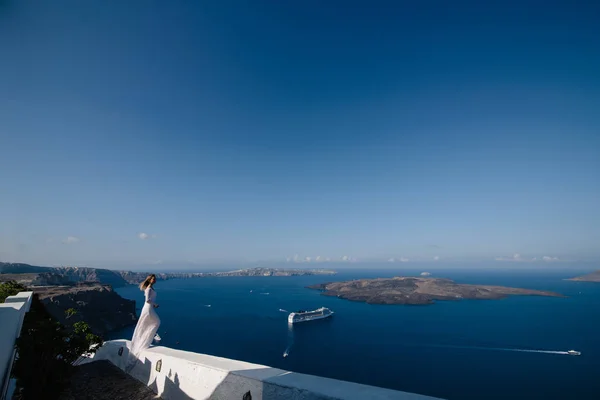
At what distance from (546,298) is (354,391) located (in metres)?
133

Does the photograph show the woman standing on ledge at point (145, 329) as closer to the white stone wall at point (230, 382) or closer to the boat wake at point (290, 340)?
the white stone wall at point (230, 382)

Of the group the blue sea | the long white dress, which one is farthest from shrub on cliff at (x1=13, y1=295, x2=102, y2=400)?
the blue sea

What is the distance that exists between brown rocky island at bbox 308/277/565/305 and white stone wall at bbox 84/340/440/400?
3794 inches

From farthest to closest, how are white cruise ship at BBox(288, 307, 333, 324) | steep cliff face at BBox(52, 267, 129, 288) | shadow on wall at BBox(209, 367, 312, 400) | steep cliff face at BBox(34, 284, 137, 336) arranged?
steep cliff face at BBox(52, 267, 129, 288) < white cruise ship at BBox(288, 307, 333, 324) < steep cliff face at BBox(34, 284, 137, 336) < shadow on wall at BBox(209, 367, 312, 400)

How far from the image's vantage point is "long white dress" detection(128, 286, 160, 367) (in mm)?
4934

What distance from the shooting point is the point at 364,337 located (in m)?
48.3

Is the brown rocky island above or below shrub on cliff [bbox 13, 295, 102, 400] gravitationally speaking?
below

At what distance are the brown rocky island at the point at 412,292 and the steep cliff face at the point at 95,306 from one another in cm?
7156

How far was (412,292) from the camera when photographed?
105562 mm

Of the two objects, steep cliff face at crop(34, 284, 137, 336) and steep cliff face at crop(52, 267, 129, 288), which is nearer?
steep cliff face at crop(34, 284, 137, 336)

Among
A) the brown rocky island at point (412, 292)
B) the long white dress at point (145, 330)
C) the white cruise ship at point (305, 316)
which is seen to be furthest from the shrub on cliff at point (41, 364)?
the brown rocky island at point (412, 292)

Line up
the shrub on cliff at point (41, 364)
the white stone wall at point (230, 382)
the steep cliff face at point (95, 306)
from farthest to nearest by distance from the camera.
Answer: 1. the steep cliff face at point (95, 306)
2. the shrub on cliff at point (41, 364)
3. the white stone wall at point (230, 382)

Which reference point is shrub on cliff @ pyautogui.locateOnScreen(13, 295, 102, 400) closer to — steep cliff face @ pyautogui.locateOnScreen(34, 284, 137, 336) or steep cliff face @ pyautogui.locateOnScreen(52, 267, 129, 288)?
steep cliff face @ pyautogui.locateOnScreen(34, 284, 137, 336)

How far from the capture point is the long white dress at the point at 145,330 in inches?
194
